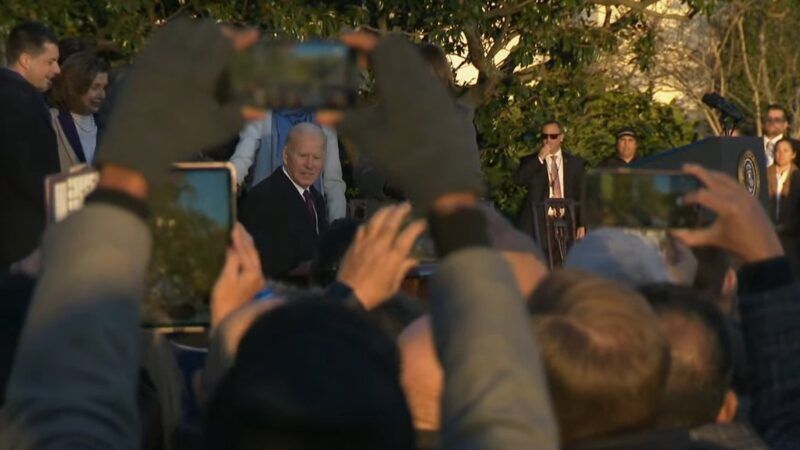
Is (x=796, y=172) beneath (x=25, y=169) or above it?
beneath

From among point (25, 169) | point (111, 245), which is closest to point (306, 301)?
point (111, 245)

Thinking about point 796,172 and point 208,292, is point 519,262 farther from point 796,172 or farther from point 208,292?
point 796,172

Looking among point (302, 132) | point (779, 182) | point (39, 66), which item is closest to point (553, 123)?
point (779, 182)

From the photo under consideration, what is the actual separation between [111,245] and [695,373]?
113 centimetres

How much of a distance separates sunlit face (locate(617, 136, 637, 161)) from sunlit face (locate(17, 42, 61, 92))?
857cm

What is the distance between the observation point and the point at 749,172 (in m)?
5.99

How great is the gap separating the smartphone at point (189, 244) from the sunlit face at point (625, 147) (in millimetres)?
12626

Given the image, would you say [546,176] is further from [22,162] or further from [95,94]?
[22,162]

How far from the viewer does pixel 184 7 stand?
1334 centimetres

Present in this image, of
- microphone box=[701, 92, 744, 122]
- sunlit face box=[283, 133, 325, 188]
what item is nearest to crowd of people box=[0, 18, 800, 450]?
sunlit face box=[283, 133, 325, 188]

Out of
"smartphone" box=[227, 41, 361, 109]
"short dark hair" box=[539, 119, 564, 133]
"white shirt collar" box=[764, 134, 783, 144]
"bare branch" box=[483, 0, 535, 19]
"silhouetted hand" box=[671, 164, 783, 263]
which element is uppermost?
"bare branch" box=[483, 0, 535, 19]

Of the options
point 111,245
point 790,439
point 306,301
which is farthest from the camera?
point 790,439

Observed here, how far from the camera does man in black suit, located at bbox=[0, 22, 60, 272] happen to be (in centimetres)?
683

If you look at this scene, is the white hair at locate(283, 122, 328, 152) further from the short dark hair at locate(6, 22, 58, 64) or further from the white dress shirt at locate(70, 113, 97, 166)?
the short dark hair at locate(6, 22, 58, 64)
